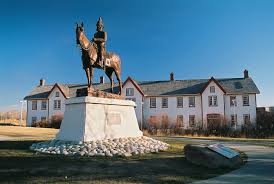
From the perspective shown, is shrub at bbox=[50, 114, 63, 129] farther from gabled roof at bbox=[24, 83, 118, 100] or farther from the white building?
gabled roof at bbox=[24, 83, 118, 100]

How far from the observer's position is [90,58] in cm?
1464

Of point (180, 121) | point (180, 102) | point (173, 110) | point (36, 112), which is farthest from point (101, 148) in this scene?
point (36, 112)

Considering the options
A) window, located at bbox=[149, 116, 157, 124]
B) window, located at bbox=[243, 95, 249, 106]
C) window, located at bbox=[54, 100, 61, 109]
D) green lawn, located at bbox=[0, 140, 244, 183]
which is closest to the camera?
green lawn, located at bbox=[0, 140, 244, 183]

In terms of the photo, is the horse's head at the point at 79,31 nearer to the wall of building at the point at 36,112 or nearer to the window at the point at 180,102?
the window at the point at 180,102

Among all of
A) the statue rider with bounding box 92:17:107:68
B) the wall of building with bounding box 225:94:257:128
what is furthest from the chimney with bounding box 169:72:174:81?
the statue rider with bounding box 92:17:107:68

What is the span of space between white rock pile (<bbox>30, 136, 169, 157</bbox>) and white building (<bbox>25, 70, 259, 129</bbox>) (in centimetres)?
3187

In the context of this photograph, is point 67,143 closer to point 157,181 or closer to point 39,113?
point 157,181

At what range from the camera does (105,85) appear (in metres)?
55.1

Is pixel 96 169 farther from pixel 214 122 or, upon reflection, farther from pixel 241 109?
pixel 241 109

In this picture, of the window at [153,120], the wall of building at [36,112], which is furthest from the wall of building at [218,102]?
the wall of building at [36,112]

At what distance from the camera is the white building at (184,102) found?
47500 mm

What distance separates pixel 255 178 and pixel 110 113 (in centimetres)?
745

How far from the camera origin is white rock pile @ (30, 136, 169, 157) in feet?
39.4

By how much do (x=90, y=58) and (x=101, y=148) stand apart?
453cm
